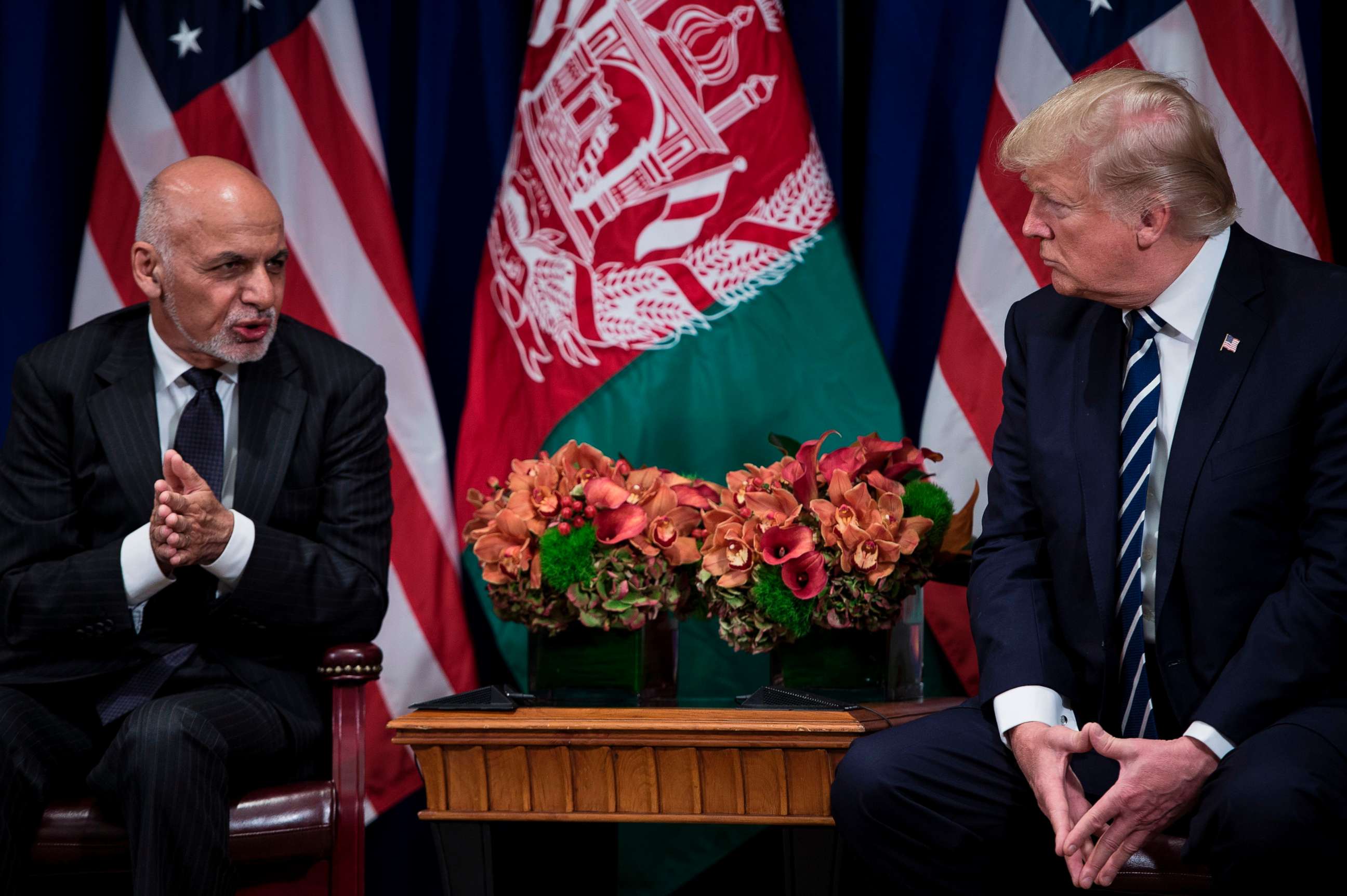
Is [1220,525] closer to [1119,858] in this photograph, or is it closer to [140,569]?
[1119,858]

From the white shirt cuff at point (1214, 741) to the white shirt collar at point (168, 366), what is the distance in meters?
1.86

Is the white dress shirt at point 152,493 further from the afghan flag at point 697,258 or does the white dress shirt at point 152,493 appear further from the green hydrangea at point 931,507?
the green hydrangea at point 931,507

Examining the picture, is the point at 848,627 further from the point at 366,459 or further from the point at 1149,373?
the point at 366,459

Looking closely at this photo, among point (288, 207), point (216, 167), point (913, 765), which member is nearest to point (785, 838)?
point (913, 765)

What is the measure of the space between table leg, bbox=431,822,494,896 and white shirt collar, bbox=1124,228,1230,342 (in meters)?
1.40

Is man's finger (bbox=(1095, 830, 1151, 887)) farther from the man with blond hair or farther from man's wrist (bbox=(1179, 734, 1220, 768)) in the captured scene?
man's wrist (bbox=(1179, 734, 1220, 768))

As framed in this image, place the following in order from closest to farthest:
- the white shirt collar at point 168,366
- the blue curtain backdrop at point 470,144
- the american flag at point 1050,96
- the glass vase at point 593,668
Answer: the glass vase at point 593,668
the white shirt collar at point 168,366
the american flag at point 1050,96
the blue curtain backdrop at point 470,144

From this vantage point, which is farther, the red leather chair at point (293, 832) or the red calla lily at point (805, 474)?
the red calla lily at point (805, 474)

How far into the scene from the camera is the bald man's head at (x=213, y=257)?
2588 mm

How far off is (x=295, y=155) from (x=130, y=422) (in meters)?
1.03

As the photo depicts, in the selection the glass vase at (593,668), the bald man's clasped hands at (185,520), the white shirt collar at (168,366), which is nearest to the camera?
the bald man's clasped hands at (185,520)

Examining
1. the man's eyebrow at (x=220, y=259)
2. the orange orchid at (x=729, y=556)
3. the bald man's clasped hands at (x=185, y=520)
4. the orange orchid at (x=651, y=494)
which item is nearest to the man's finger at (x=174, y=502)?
the bald man's clasped hands at (x=185, y=520)

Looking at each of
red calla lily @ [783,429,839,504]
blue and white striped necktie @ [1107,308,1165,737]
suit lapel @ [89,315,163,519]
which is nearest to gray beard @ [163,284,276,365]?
suit lapel @ [89,315,163,519]

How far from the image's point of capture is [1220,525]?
197 centimetres
